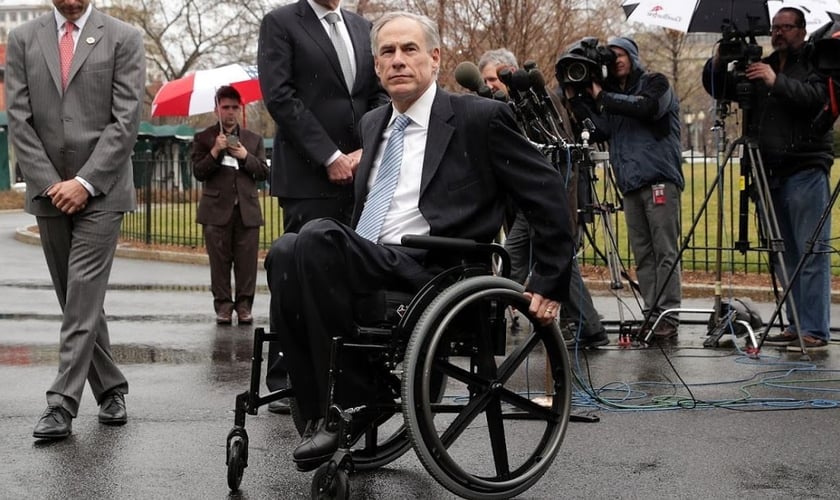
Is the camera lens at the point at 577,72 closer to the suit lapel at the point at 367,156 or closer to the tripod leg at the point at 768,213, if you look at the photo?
the tripod leg at the point at 768,213

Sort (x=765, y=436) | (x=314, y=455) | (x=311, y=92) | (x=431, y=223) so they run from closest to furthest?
(x=314, y=455), (x=431, y=223), (x=765, y=436), (x=311, y=92)

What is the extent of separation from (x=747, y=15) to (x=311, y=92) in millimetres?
3335

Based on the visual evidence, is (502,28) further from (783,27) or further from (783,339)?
(783,339)

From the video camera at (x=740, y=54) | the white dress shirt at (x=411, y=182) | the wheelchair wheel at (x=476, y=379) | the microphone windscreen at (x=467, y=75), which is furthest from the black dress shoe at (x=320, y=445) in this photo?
the video camera at (x=740, y=54)

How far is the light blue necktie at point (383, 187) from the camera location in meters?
5.04

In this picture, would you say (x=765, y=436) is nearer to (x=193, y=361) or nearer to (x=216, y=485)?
(x=216, y=485)

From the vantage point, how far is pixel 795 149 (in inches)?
344

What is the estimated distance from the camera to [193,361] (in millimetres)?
8570

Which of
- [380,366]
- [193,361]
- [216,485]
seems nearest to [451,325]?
[380,366]

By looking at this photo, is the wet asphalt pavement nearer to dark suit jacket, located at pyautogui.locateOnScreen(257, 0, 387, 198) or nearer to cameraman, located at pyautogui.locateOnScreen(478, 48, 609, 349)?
cameraman, located at pyautogui.locateOnScreen(478, 48, 609, 349)

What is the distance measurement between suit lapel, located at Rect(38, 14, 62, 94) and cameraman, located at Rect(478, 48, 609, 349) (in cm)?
323

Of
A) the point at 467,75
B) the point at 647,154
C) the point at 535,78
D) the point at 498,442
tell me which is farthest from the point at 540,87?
the point at 498,442

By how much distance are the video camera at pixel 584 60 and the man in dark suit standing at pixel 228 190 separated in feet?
11.2

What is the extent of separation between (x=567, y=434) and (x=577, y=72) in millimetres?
3666
